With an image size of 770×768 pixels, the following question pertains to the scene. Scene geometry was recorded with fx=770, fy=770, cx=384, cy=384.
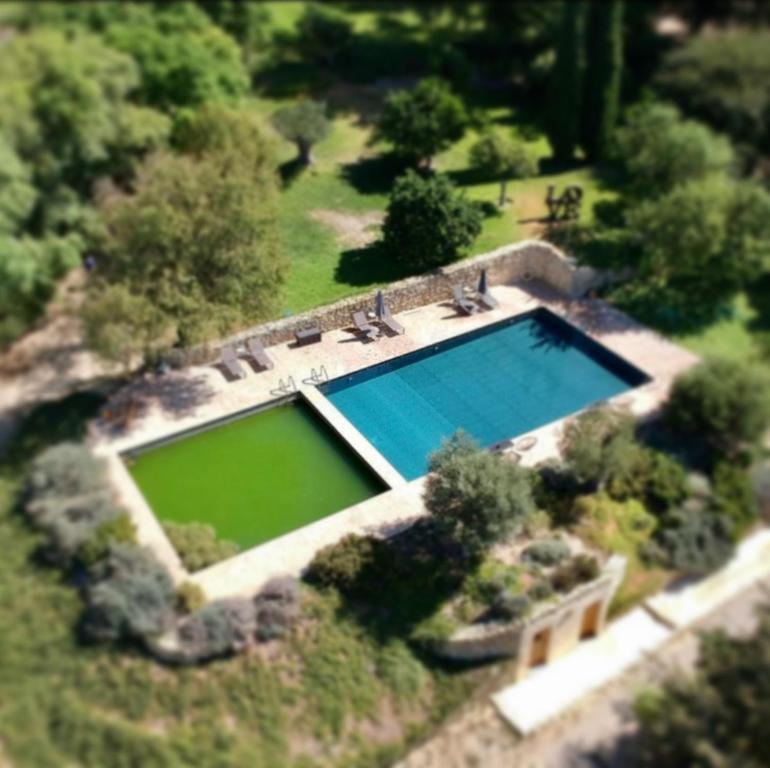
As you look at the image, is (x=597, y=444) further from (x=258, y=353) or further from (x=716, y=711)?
(x=258, y=353)

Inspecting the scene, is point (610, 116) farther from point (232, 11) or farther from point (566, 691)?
→ point (566, 691)

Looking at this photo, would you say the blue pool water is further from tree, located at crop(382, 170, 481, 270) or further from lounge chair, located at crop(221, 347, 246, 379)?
tree, located at crop(382, 170, 481, 270)

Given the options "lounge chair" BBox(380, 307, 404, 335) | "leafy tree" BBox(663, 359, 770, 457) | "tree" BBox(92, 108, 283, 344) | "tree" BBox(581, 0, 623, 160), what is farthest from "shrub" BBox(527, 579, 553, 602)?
"tree" BBox(581, 0, 623, 160)

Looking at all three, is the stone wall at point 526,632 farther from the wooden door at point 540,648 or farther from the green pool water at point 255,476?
the green pool water at point 255,476

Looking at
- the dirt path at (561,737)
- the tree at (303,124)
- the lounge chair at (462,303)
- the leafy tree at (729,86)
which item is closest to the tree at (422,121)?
the tree at (303,124)

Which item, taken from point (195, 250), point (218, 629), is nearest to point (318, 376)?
point (195, 250)

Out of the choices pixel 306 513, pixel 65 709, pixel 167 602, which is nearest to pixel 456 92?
pixel 306 513
